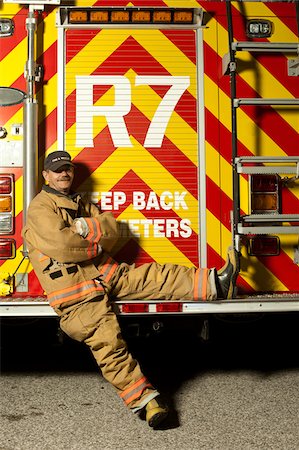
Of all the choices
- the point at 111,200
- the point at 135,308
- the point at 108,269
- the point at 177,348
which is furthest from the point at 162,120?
the point at 177,348

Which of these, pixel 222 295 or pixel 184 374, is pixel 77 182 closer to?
pixel 222 295

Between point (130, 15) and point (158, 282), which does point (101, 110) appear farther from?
point (158, 282)

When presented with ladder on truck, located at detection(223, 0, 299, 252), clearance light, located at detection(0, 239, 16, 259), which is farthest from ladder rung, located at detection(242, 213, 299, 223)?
clearance light, located at detection(0, 239, 16, 259)

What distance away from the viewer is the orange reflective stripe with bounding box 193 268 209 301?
3.58 metres

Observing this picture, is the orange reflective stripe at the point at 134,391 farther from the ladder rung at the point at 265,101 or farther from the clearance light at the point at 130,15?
the clearance light at the point at 130,15

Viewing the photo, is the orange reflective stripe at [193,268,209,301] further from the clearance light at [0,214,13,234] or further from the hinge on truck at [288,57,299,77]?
the hinge on truck at [288,57,299,77]

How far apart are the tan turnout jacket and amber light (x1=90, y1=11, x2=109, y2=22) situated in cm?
122

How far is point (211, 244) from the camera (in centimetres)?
387

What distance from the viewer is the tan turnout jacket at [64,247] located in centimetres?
345

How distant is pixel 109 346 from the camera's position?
3422 millimetres

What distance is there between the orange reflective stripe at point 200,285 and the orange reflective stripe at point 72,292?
0.62 m

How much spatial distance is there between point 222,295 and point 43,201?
4.29ft

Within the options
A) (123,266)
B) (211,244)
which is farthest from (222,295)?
(123,266)

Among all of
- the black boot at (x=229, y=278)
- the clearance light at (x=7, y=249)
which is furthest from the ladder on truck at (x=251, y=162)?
the clearance light at (x=7, y=249)
